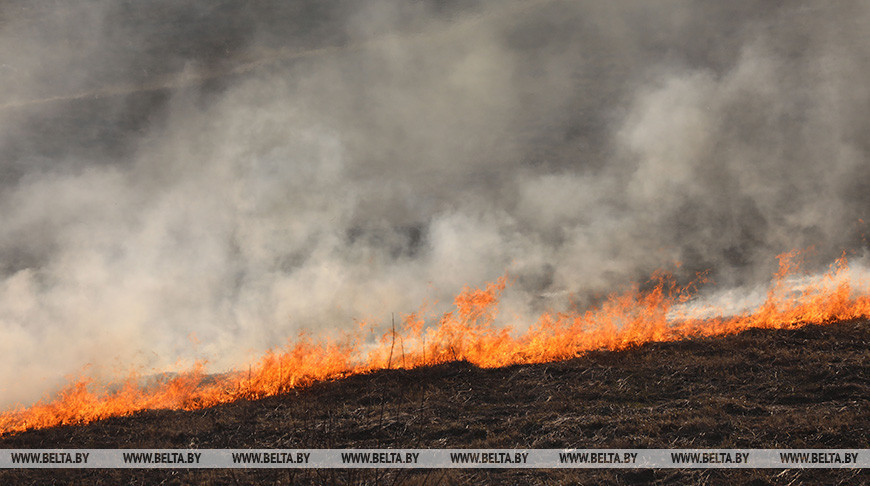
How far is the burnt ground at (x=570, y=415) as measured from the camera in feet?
29.2

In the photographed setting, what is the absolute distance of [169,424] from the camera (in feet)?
45.5

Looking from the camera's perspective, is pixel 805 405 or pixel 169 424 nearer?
pixel 805 405

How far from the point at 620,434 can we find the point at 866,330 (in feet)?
36.4

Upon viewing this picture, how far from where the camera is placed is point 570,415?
37.9ft

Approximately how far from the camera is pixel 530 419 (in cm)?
1150

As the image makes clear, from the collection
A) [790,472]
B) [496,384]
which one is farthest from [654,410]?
[496,384]

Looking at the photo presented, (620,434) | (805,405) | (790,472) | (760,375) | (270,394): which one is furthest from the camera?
(270,394)

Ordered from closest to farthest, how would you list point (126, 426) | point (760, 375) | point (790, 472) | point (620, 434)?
point (790, 472) → point (620, 434) → point (760, 375) → point (126, 426)

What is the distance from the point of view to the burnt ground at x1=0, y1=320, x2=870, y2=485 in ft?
29.2

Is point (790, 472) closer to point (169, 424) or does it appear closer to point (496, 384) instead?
point (496, 384)

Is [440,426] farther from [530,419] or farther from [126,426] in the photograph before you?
[126,426]

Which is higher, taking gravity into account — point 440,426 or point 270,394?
point 270,394

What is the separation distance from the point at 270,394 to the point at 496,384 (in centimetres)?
651

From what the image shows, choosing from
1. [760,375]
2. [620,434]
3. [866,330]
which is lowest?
[620,434]
